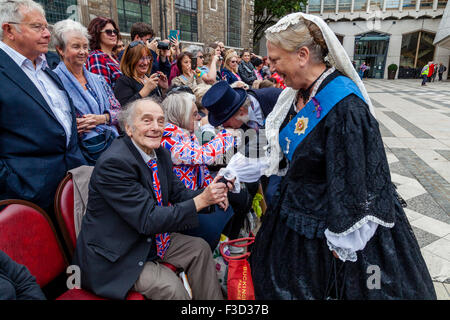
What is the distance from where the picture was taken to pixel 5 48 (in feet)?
6.24

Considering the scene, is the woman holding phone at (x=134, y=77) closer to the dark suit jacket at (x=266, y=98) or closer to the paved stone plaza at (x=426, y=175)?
the dark suit jacket at (x=266, y=98)

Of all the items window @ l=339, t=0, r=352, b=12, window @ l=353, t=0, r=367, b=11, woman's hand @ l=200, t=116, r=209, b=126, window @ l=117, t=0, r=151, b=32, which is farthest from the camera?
window @ l=339, t=0, r=352, b=12

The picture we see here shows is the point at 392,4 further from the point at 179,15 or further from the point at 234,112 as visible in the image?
the point at 234,112

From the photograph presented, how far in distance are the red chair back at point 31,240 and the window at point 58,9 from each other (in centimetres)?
873

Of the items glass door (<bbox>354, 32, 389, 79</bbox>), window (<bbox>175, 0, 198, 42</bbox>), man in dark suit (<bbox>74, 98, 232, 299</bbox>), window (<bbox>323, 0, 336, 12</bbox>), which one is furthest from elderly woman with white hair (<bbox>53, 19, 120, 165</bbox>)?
window (<bbox>323, 0, 336, 12</bbox>)

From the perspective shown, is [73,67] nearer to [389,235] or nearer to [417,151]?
[389,235]

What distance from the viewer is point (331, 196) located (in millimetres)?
1281

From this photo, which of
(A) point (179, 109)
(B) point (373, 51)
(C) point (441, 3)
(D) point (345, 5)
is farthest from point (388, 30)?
(A) point (179, 109)

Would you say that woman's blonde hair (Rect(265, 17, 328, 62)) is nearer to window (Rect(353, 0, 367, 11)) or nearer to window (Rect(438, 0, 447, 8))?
window (Rect(353, 0, 367, 11))

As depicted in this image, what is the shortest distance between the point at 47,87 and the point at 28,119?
0.39 metres

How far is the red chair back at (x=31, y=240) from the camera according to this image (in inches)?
57.8

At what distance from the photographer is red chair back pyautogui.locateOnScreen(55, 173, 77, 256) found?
1770 mm
